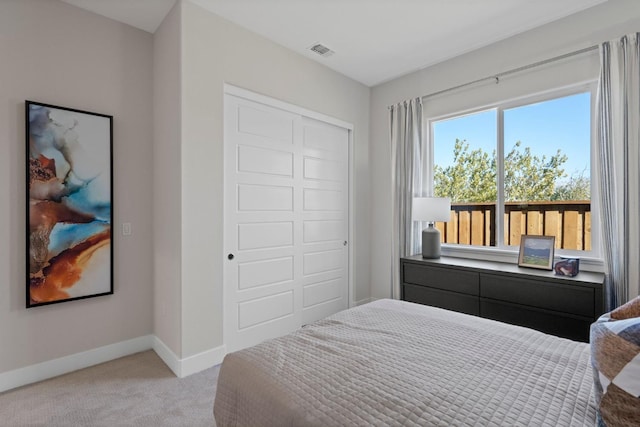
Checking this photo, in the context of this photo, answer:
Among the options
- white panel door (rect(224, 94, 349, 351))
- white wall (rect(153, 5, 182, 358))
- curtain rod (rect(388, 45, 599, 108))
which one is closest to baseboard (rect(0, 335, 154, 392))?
white wall (rect(153, 5, 182, 358))

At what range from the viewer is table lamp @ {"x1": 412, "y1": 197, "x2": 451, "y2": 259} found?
9.77 ft

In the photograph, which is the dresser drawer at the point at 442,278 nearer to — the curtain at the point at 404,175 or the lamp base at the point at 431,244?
the lamp base at the point at 431,244

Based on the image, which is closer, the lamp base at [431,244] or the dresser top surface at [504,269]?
the dresser top surface at [504,269]

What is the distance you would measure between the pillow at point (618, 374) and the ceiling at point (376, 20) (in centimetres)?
244

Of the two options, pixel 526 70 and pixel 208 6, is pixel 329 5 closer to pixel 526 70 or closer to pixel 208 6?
pixel 208 6

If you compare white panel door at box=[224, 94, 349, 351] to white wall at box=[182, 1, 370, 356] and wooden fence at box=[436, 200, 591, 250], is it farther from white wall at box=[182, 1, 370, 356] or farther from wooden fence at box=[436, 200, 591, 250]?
wooden fence at box=[436, 200, 591, 250]

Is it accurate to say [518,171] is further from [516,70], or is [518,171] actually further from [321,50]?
[321,50]

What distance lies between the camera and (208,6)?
7.79ft

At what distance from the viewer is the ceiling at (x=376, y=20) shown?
2.36 m

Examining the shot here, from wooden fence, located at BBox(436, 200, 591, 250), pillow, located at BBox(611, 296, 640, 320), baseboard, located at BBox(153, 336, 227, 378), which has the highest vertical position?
wooden fence, located at BBox(436, 200, 591, 250)

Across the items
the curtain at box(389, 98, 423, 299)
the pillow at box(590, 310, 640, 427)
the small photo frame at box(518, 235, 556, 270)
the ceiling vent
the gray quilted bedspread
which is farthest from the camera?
the curtain at box(389, 98, 423, 299)

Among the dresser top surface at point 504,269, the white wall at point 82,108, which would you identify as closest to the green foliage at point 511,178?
the dresser top surface at point 504,269

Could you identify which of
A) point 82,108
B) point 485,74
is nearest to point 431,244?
point 485,74

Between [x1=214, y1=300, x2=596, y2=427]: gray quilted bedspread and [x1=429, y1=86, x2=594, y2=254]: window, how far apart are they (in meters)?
1.60
